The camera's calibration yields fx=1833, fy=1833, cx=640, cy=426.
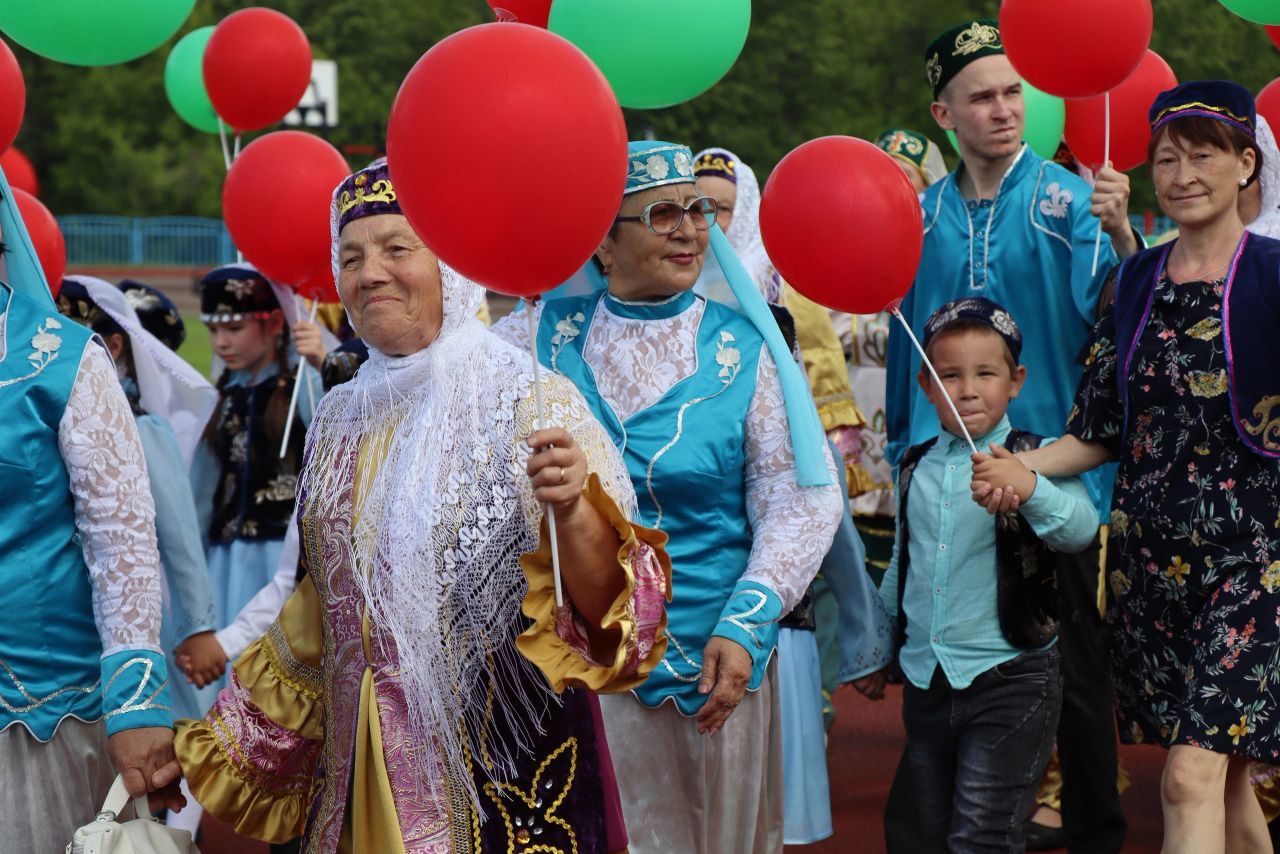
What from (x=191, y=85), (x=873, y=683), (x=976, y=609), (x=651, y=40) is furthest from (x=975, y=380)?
(x=191, y=85)

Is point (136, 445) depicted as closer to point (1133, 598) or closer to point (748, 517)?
point (748, 517)

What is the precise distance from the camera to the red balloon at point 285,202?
6.08 m

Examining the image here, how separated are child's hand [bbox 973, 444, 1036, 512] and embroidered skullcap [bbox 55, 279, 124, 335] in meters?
3.00

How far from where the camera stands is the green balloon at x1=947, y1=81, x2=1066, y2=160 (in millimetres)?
7789

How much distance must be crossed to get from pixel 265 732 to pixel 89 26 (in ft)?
9.58

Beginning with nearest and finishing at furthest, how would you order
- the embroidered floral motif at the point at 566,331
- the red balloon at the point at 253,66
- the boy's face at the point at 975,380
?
the embroidered floral motif at the point at 566,331 → the boy's face at the point at 975,380 → the red balloon at the point at 253,66

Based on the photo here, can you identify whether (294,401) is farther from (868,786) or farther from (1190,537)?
(1190,537)

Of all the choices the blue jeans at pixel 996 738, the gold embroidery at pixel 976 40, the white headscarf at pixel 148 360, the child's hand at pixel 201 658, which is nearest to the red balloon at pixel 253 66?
the white headscarf at pixel 148 360

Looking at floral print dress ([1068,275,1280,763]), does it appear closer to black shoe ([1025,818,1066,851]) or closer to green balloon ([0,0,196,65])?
black shoe ([1025,818,1066,851])

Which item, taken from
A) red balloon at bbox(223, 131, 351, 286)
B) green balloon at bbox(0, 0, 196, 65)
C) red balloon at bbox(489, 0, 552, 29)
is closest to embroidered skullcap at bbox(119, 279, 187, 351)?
red balloon at bbox(223, 131, 351, 286)

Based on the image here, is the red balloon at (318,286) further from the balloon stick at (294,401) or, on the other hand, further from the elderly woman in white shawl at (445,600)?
the elderly woman in white shawl at (445,600)

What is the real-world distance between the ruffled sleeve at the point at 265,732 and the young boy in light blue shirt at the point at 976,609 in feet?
5.96

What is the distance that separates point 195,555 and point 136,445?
1135 mm

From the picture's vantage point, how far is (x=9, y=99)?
5.59 m
